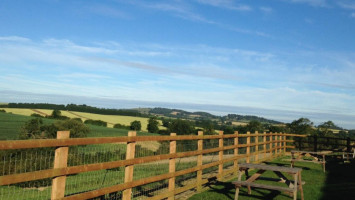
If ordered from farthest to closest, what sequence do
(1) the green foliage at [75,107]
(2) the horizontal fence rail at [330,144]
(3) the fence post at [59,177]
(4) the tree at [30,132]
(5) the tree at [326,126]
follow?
(5) the tree at [326,126] → (1) the green foliage at [75,107] → (2) the horizontal fence rail at [330,144] → (4) the tree at [30,132] → (3) the fence post at [59,177]

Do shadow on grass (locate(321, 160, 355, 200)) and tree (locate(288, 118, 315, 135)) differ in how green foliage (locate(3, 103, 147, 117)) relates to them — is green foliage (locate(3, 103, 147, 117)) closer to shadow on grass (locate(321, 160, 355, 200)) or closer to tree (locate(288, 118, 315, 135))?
tree (locate(288, 118, 315, 135))

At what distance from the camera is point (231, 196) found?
8008mm

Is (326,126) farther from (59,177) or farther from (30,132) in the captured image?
(59,177)

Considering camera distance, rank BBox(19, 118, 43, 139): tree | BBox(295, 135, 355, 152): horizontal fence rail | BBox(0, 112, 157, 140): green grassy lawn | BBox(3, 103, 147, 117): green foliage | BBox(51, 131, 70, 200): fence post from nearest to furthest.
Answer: BBox(51, 131, 70, 200): fence post → BBox(19, 118, 43, 139): tree → BBox(295, 135, 355, 152): horizontal fence rail → BBox(0, 112, 157, 140): green grassy lawn → BBox(3, 103, 147, 117): green foliage

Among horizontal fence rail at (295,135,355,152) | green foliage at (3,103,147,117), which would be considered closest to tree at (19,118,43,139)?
horizontal fence rail at (295,135,355,152)

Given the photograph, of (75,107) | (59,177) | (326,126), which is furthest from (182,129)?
(326,126)

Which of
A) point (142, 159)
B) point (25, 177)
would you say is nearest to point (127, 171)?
point (142, 159)

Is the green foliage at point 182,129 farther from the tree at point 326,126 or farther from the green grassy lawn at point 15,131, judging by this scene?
the tree at point 326,126

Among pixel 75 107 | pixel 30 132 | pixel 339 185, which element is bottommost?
pixel 339 185

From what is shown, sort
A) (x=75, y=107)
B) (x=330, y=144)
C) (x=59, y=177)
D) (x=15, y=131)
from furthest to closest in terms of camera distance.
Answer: (x=75, y=107) → (x=15, y=131) → (x=330, y=144) → (x=59, y=177)

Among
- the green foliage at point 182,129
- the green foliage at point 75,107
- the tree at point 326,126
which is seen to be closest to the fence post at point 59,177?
the green foliage at point 182,129

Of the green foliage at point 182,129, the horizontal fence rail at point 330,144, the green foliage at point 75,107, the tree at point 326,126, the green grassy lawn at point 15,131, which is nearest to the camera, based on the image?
the horizontal fence rail at point 330,144

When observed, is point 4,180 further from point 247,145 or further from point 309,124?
point 309,124

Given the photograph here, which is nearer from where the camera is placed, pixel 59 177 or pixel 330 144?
pixel 59 177
